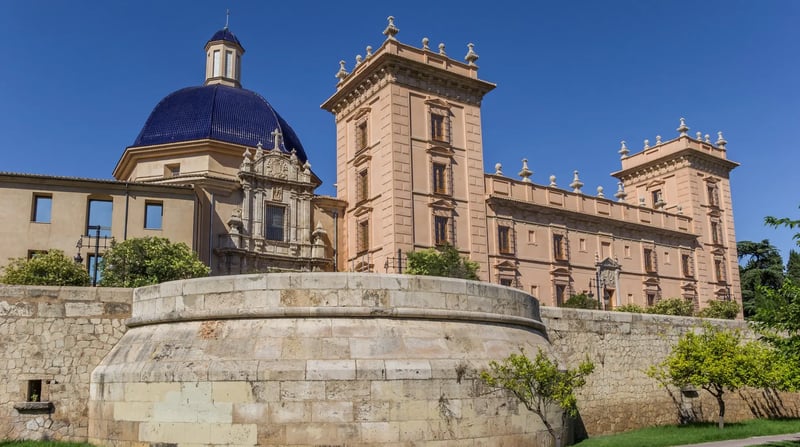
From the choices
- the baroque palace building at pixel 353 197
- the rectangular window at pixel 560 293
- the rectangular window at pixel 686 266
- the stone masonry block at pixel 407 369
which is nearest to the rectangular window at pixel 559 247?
the baroque palace building at pixel 353 197

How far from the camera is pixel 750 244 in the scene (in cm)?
6034

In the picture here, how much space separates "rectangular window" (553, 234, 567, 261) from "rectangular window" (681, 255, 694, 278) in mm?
12365

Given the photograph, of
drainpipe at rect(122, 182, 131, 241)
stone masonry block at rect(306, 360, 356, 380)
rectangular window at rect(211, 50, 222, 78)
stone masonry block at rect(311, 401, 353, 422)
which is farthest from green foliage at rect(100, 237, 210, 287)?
rectangular window at rect(211, 50, 222, 78)

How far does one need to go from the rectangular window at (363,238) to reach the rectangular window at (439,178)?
403 cm

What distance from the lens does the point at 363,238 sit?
3747 cm

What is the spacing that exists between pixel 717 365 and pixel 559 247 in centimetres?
2119

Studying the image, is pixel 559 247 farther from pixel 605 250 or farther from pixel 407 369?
pixel 407 369

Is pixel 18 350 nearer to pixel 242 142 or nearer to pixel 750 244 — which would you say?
pixel 242 142

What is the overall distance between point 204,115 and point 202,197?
685cm

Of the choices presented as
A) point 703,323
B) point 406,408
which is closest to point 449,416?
point 406,408

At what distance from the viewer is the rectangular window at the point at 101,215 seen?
30.4m

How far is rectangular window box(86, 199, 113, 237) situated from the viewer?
1198 inches

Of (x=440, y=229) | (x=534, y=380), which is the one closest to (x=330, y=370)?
(x=534, y=380)

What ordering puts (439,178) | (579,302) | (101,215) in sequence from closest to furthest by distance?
(101,215), (579,302), (439,178)
